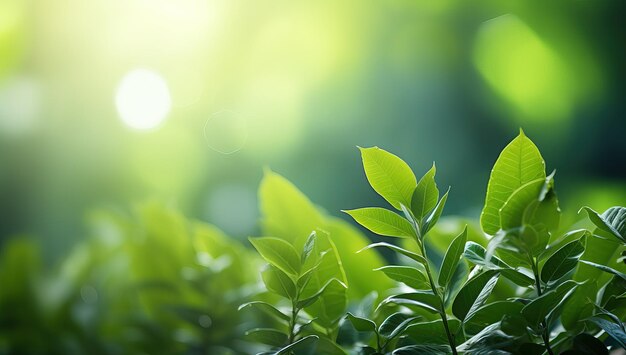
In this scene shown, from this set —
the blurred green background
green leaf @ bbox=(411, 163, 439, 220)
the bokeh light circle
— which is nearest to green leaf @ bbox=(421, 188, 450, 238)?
green leaf @ bbox=(411, 163, 439, 220)

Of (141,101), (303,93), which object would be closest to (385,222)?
(141,101)

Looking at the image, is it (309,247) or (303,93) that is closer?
(309,247)

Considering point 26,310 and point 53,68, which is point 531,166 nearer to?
point 26,310

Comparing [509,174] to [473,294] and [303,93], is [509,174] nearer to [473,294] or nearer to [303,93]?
[473,294]

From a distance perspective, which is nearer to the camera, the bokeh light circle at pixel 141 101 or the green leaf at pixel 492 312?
the green leaf at pixel 492 312

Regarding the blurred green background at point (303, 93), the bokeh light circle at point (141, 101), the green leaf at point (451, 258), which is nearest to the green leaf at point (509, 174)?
the green leaf at point (451, 258)

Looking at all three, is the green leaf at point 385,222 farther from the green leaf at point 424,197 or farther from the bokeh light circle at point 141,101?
the bokeh light circle at point 141,101
